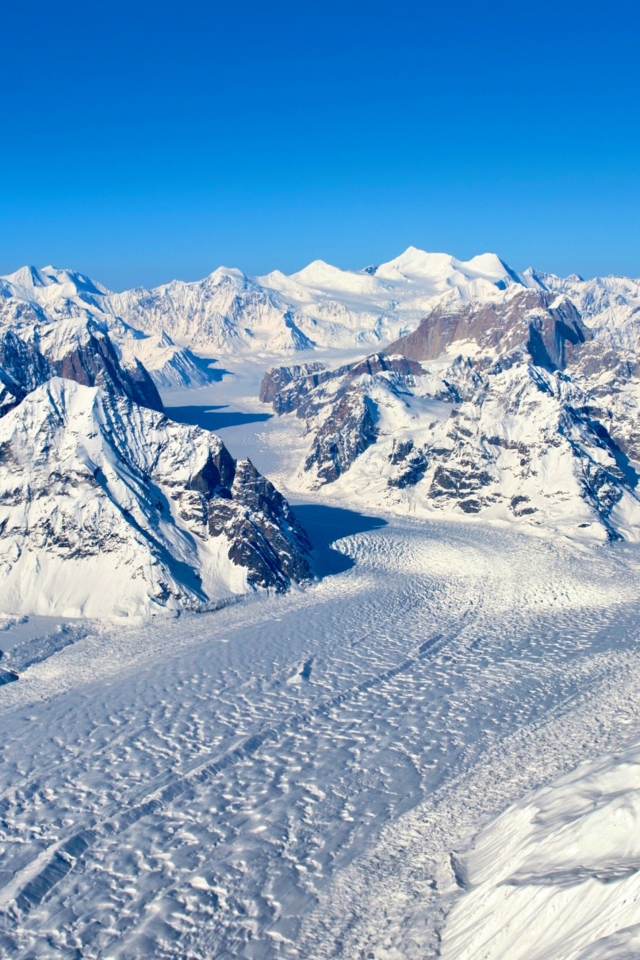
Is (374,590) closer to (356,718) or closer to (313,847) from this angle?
(356,718)

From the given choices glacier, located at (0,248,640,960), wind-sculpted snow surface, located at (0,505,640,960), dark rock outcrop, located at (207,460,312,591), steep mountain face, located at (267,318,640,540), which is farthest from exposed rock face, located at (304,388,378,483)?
wind-sculpted snow surface, located at (0,505,640,960)

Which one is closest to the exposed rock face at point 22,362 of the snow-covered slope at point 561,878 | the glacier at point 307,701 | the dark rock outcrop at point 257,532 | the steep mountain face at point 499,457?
the steep mountain face at point 499,457

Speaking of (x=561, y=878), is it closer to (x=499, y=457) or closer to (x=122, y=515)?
(x=122, y=515)

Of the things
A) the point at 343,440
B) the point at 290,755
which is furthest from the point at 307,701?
the point at 343,440

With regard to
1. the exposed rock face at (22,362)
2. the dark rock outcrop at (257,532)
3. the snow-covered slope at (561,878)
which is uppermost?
the exposed rock face at (22,362)

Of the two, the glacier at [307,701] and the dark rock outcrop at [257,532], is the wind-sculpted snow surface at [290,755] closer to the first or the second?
the glacier at [307,701]

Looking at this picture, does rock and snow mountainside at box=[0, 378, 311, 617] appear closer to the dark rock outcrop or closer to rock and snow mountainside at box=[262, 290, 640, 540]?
the dark rock outcrop

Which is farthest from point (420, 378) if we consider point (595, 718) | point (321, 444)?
point (595, 718)
